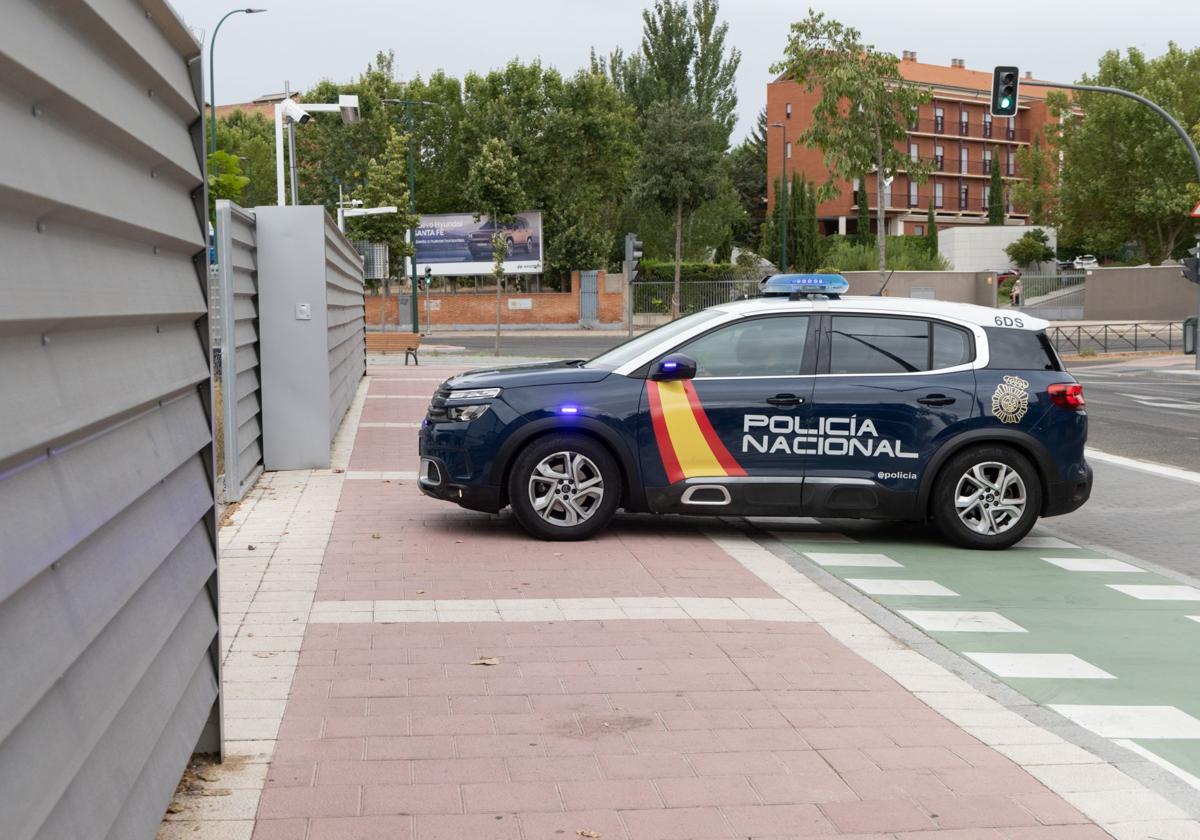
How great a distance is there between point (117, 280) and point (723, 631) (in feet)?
13.3

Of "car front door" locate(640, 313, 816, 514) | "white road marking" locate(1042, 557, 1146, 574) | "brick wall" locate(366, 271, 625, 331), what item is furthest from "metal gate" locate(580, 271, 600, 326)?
"white road marking" locate(1042, 557, 1146, 574)

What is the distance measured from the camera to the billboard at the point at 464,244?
214 feet

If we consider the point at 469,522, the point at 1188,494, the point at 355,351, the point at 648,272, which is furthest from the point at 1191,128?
the point at 469,522

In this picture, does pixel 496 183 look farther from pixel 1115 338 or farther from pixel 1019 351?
pixel 1019 351

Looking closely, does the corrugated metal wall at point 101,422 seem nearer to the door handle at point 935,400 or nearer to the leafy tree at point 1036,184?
the door handle at point 935,400

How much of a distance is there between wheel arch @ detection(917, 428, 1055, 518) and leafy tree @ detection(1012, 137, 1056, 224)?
78.9m

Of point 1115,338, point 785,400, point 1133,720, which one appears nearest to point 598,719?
point 1133,720

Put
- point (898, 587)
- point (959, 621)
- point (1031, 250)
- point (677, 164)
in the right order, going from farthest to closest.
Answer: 1. point (1031, 250)
2. point (677, 164)
3. point (898, 587)
4. point (959, 621)

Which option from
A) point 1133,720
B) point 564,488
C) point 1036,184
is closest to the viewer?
point 1133,720

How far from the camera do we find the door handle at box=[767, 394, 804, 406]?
931 centimetres

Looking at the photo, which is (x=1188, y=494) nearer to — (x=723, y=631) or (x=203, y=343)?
(x=723, y=631)

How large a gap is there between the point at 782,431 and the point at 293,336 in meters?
4.73

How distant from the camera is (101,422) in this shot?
294cm

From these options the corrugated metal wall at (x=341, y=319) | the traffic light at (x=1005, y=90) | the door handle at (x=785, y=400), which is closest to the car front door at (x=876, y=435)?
the door handle at (x=785, y=400)
